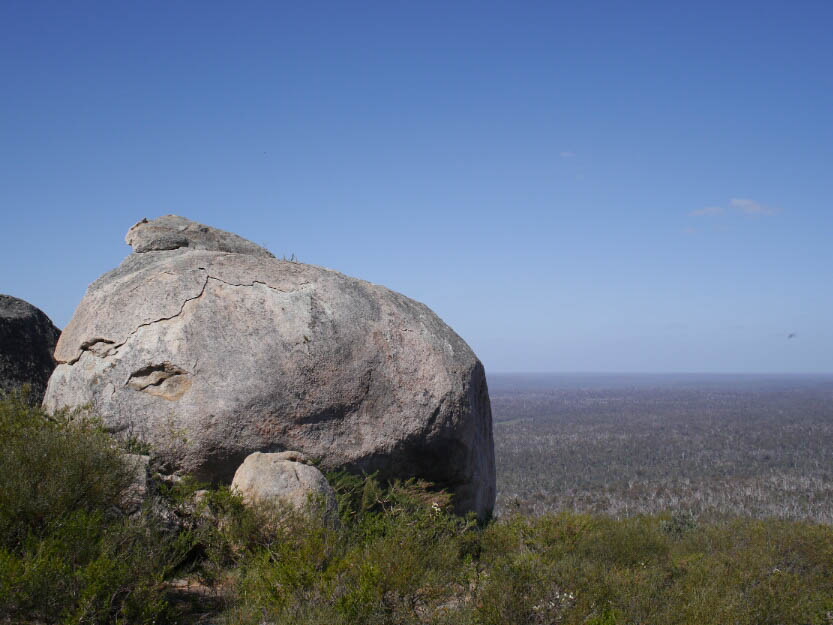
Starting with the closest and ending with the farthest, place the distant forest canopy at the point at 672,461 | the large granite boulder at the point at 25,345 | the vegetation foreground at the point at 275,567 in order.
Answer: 1. the vegetation foreground at the point at 275,567
2. the large granite boulder at the point at 25,345
3. the distant forest canopy at the point at 672,461

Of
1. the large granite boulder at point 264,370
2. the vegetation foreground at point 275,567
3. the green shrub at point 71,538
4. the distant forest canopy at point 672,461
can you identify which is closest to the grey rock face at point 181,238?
the large granite boulder at point 264,370

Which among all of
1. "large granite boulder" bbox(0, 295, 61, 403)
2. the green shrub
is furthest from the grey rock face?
the green shrub

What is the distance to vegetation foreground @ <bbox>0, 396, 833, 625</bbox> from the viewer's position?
13.6 ft

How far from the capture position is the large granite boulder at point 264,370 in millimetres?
6523

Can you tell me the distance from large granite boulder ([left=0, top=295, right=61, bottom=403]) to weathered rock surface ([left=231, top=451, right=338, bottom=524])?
335 cm

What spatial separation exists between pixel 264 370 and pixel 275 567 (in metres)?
2.41

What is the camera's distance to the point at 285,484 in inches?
237

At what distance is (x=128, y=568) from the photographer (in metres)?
4.23

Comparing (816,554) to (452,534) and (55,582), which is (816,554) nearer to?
(452,534)

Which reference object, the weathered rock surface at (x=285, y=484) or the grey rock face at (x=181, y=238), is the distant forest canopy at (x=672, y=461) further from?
the grey rock face at (x=181, y=238)

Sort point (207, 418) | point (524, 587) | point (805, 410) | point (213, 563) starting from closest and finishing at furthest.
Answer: point (524, 587), point (213, 563), point (207, 418), point (805, 410)

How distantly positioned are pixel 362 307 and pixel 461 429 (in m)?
1.91

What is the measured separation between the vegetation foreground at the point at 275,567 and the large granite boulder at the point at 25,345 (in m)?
2.18

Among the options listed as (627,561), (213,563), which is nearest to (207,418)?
(213,563)
